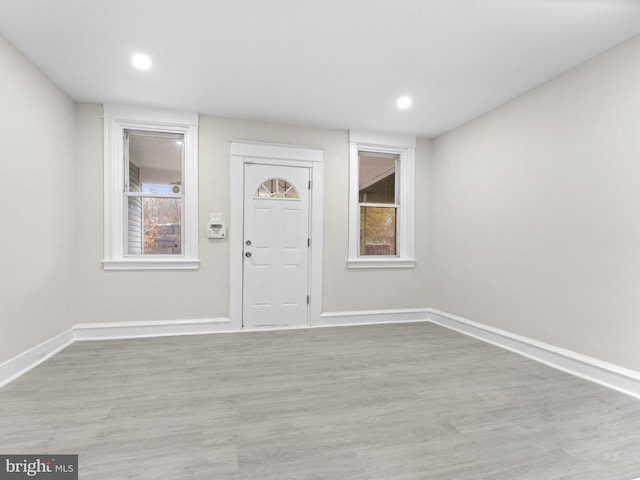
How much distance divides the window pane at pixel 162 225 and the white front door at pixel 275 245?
31.2 inches

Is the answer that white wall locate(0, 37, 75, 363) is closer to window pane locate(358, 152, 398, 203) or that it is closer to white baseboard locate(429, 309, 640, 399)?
window pane locate(358, 152, 398, 203)

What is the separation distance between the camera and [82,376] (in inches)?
103

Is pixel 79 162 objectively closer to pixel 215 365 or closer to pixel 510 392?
pixel 215 365

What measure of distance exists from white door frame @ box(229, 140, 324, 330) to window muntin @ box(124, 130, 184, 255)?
621 millimetres

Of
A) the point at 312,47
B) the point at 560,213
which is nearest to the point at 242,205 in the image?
the point at 312,47

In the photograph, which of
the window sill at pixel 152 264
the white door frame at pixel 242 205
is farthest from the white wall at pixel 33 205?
the white door frame at pixel 242 205

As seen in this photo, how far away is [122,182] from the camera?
3.70m

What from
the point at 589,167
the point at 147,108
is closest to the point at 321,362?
the point at 589,167

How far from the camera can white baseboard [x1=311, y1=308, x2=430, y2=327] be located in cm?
431

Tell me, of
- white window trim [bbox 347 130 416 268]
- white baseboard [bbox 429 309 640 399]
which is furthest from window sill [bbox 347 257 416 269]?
white baseboard [bbox 429 309 640 399]

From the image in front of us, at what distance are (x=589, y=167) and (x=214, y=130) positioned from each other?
3.75m

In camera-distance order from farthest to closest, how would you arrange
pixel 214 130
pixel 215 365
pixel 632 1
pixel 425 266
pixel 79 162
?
pixel 425 266 < pixel 214 130 < pixel 79 162 < pixel 215 365 < pixel 632 1

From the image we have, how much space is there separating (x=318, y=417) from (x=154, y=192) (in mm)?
3115

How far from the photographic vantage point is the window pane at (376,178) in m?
4.61
